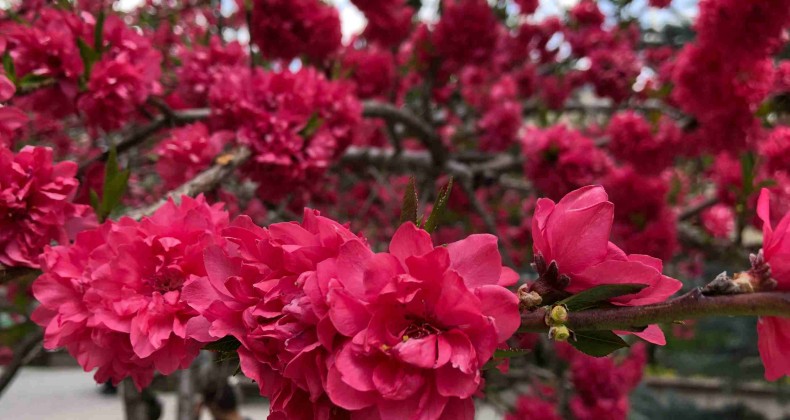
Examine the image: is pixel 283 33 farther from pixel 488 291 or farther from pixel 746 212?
pixel 746 212

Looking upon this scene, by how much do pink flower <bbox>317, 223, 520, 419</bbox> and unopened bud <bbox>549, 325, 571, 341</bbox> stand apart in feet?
0.12

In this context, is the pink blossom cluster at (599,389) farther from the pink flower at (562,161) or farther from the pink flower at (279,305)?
the pink flower at (279,305)

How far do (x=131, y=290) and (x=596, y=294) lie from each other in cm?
52

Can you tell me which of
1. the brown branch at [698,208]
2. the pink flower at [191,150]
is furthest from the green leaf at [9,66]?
the brown branch at [698,208]

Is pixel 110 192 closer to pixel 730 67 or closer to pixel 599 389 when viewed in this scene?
pixel 730 67

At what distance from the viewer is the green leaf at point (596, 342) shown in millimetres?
488

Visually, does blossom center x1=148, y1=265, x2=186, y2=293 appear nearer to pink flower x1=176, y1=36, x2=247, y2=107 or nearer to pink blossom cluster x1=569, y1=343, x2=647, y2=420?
pink flower x1=176, y1=36, x2=247, y2=107

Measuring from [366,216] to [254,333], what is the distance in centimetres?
261

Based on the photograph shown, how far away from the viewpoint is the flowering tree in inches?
17.8

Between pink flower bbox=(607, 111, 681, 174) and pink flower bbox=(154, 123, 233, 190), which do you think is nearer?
pink flower bbox=(154, 123, 233, 190)

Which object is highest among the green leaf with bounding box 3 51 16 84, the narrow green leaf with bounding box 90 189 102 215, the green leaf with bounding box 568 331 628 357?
the green leaf with bounding box 568 331 628 357

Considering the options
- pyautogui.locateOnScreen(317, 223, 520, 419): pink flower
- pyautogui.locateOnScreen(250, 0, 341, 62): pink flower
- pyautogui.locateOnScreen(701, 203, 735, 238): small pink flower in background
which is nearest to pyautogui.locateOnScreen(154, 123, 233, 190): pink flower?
pyautogui.locateOnScreen(250, 0, 341, 62): pink flower

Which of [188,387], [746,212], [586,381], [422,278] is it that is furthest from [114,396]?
[422,278]

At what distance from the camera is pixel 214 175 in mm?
1061
